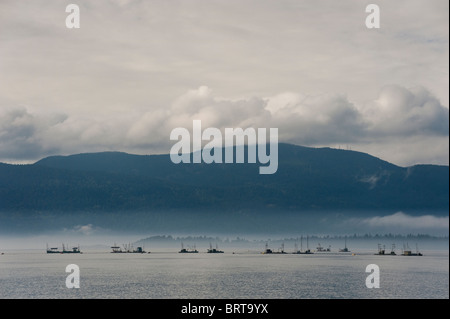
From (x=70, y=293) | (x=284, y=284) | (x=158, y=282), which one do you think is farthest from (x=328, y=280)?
(x=70, y=293)

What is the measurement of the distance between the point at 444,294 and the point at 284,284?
40518mm

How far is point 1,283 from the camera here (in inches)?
6368

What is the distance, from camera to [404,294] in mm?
136750
